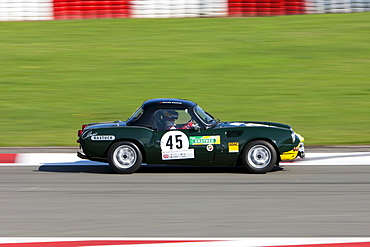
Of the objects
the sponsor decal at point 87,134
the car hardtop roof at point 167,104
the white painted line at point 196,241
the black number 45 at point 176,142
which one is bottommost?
the white painted line at point 196,241

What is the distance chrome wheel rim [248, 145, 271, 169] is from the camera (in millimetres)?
8242

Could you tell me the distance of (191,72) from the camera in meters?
15.5

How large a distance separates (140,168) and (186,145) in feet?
3.50

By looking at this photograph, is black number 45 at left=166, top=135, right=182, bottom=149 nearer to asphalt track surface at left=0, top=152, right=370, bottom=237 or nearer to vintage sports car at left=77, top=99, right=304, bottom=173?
vintage sports car at left=77, top=99, right=304, bottom=173

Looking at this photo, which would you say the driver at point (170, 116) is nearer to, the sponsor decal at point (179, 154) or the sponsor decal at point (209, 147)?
the sponsor decal at point (179, 154)

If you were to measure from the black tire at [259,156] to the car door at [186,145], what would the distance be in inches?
18.5

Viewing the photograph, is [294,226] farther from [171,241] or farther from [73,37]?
[73,37]

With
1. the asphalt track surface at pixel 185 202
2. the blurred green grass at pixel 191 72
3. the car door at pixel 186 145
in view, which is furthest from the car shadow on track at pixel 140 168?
the blurred green grass at pixel 191 72

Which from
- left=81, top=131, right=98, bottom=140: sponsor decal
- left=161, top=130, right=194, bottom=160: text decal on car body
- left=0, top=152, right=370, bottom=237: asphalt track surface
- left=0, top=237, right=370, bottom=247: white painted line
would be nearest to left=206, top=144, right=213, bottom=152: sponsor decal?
left=161, top=130, right=194, bottom=160: text decal on car body

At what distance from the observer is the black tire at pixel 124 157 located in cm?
828

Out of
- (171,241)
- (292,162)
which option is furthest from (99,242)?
(292,162)

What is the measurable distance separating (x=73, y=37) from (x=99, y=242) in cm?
1435

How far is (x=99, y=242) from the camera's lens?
5.38 meters

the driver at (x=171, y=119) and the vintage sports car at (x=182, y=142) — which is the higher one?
the driver at (x=171, y=119)
